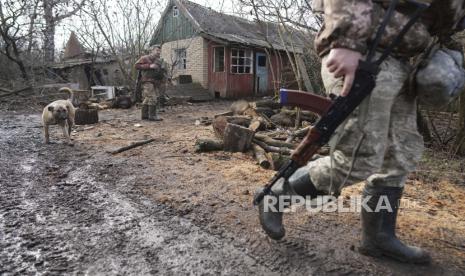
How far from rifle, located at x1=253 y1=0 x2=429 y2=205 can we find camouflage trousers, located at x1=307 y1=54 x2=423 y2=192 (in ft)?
0.22

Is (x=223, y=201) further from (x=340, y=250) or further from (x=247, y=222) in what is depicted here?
(x=340, y=250)

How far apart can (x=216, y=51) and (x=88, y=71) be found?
294 inches

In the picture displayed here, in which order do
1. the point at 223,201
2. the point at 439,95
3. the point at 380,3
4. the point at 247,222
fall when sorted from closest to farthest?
the point at 380,3 → the point at 439,95 → the point at 247,222 → the point at 223,201

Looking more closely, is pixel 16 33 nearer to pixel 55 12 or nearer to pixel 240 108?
pixel 55 12

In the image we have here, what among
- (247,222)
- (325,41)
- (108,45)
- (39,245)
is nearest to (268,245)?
(247,222)

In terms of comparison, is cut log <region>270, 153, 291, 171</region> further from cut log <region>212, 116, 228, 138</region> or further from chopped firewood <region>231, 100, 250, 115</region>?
chopped firewood <region>231, 100, 250, 115</region>

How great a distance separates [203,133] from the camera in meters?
6.75

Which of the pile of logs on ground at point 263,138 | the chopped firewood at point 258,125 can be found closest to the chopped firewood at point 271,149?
the pile of logs on ground at point 263,138

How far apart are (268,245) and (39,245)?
1.40m

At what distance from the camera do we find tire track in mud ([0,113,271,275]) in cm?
197

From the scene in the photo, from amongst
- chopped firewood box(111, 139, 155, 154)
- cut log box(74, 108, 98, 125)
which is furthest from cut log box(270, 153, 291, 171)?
cut log box(74, 108, 98, 125)

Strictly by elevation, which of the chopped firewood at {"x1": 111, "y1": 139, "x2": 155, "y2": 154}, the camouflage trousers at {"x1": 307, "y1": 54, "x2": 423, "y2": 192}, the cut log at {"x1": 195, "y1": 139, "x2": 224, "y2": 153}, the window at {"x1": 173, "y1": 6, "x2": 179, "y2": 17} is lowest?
the chopped firewood at {"x1": 111, "y1": 139, "x2": 155, "y2": 154}

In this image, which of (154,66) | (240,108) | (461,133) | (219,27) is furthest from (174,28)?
(461,133)

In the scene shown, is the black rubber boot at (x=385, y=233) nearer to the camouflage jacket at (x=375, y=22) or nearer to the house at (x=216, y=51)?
the camouflage jacket at (x=375, y=22)
